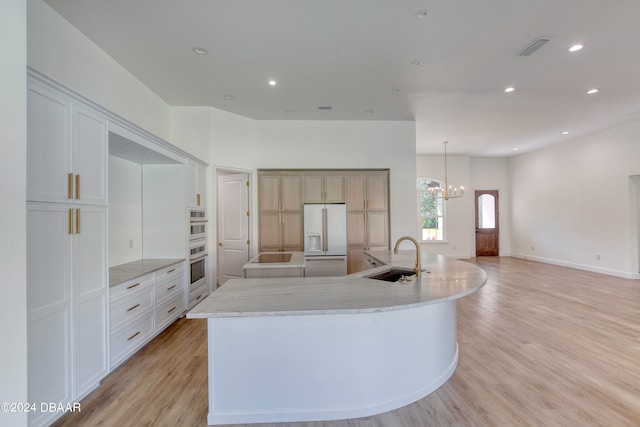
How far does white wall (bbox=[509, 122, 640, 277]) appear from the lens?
578cm

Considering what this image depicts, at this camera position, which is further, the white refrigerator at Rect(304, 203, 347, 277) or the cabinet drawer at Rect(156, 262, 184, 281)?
the white refrigerator at Rect(304, 203, 347, 277)

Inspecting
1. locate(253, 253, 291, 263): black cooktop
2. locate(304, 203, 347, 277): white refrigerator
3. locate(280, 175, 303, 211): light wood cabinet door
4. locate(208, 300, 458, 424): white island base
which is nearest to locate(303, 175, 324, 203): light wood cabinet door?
locate(280, 175, 303, 211): light wood cabinet door

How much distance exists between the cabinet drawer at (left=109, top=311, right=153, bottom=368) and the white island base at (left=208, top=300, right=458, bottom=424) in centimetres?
129

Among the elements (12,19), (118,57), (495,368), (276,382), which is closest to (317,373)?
(276,382)

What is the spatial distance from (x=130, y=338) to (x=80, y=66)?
9.18 ft

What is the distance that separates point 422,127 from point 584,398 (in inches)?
195

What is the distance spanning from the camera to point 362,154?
539 centimetres

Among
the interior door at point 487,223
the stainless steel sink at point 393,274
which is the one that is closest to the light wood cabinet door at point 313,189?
the stainless steel sink at point 393,274

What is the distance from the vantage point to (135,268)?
3.10 metres

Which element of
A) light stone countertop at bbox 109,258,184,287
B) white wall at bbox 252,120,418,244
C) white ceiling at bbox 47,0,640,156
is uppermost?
white ceiling at bbox 47,0,640,156

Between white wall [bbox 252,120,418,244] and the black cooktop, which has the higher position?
white wall [bbox 252,120,418,244]

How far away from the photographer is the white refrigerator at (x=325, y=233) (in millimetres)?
4906

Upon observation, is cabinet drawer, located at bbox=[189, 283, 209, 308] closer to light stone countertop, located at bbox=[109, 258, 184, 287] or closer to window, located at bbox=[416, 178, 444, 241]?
light stone countertop, located at bbox=[109, 258, 184, 287]

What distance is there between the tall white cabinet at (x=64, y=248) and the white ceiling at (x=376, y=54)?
1.30 meters
